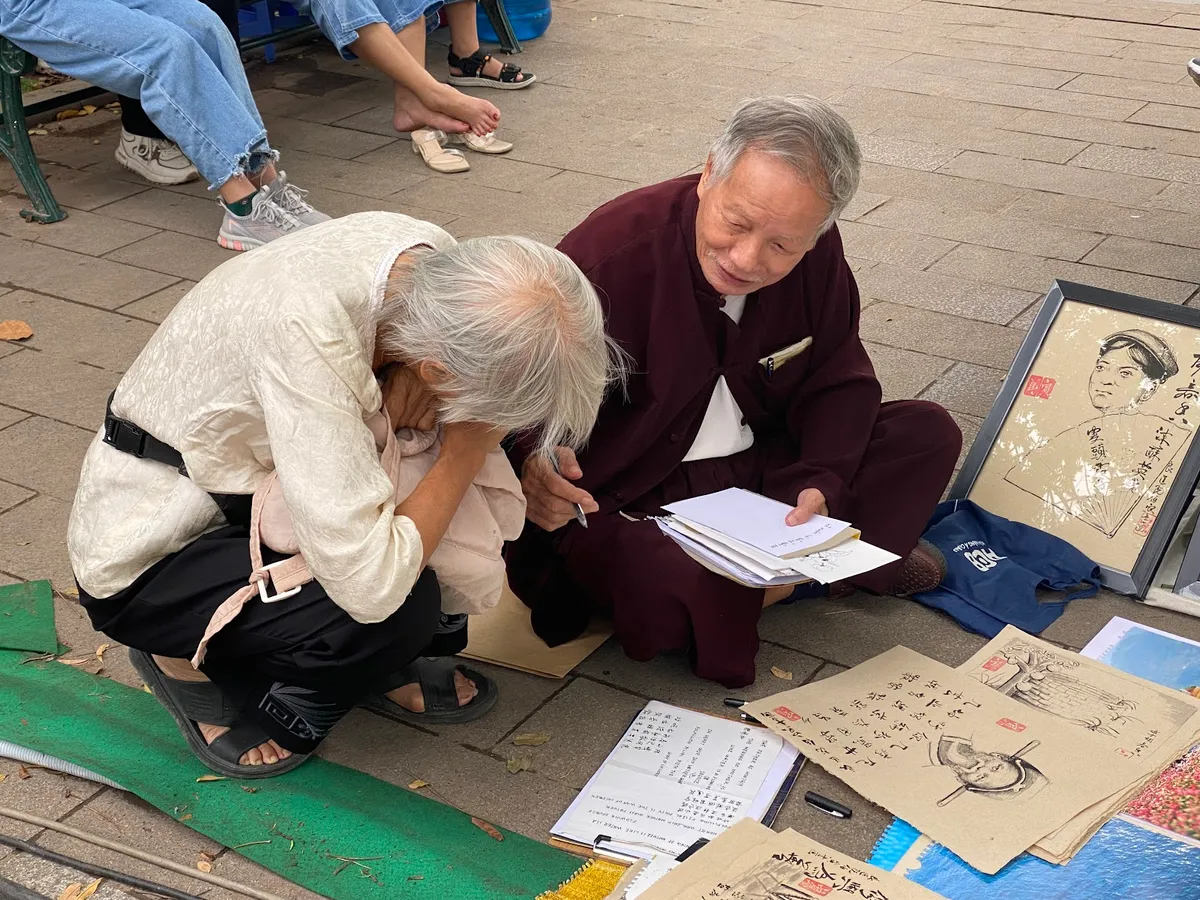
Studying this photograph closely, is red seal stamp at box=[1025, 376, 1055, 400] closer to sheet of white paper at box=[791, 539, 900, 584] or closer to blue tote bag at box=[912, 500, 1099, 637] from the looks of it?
blue tote bag at box=[912, 500, 1099, 637]

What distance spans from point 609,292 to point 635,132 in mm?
3221

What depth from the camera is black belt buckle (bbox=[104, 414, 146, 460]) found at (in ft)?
6.91

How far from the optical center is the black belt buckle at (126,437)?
Answer: 6.91 feet

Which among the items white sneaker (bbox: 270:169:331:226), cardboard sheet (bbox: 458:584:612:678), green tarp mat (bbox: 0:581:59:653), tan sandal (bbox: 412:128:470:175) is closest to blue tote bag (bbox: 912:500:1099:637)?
cardboard sheet (bbox: 458:584:612:678)

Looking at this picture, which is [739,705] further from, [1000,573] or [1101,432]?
[1101,432]

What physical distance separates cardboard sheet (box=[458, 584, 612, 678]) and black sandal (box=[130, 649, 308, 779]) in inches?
17.5

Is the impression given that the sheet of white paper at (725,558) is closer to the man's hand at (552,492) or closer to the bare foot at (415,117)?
the man's hand at (552,492)

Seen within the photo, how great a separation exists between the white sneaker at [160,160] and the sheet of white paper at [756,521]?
10.6 ft

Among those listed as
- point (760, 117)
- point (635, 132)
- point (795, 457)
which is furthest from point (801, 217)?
point (635, 132)

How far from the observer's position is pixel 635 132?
18.2 feet

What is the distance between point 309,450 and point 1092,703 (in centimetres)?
148

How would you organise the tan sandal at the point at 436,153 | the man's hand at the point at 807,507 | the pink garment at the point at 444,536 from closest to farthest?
1. the pink garment at the point at 444,536
2. the man's hand at the point at 807,507
3. the tan sandal at the point at 436,153

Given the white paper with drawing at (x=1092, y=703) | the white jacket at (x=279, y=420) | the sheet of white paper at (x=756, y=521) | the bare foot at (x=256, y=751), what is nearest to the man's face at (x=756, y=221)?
the sheet of white paper at (x=756, y=521)

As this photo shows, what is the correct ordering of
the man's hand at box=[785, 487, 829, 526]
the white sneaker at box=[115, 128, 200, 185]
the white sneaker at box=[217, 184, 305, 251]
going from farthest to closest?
1. the white sneaker at box=[115, 128, 200, 185]
2. the white sneaker at box=[217, 184, 305, 251]
3. the man's hand at box=[785, 487, 829, 526]
